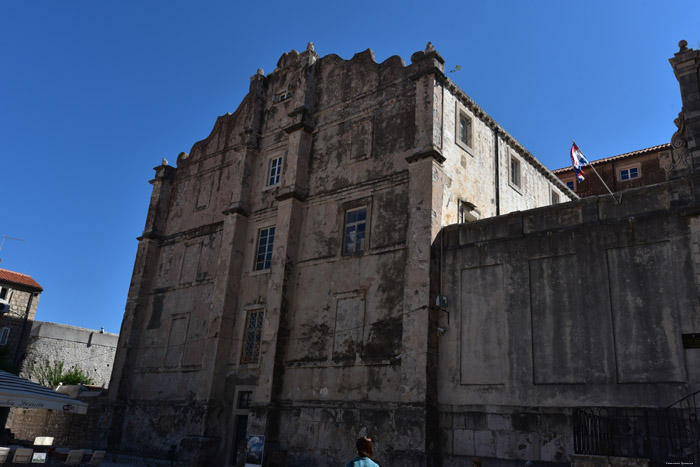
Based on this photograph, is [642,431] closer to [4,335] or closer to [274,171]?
[274,171]

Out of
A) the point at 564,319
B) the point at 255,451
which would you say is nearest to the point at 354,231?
the point at 255,451

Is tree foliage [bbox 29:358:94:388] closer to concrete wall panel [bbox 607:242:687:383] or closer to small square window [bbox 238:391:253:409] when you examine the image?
small square window [bbox 238:391:253:409]

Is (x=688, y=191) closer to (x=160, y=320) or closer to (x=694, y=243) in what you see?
(x=694, y=243)

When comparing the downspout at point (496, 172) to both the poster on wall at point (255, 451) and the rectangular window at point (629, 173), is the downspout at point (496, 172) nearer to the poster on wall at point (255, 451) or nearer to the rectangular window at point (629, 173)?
the poster on wall at point (255, 451)

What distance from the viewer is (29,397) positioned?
15.5 metres

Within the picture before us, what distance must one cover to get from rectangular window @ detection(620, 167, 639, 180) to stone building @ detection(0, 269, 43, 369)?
38.8m

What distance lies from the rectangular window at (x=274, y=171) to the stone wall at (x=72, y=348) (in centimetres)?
2221

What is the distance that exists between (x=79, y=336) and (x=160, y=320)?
1923 centimetres

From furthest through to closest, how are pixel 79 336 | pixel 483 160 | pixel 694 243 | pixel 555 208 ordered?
pixel 79 336
pixel 483 160
pixel 555 208
pixel 694 243

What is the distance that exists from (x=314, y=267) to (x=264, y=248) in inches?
144

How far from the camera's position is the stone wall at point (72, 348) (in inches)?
1528

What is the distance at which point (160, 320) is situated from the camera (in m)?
26.8

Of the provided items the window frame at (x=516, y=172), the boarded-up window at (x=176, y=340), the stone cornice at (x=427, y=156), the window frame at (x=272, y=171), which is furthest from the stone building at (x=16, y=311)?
the window frame at (x=516, y=172)

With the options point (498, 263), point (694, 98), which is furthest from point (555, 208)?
point (694, 98)
